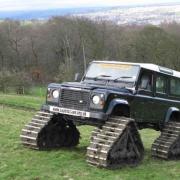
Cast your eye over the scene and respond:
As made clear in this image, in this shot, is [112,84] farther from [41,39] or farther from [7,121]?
[41,39]

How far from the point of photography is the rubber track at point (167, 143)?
13500mm

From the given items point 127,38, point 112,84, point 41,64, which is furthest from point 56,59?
point 112,84

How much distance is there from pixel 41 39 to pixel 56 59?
6.18m

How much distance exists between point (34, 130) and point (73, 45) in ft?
236

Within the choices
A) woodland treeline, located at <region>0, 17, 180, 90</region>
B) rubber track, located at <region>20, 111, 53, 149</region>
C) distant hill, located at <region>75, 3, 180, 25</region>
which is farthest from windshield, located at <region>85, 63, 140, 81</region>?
distant hill, located at <region>75, 3, 180, 25</region>

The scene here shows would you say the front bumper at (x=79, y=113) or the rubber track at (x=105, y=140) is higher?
the front bumper at (x=79, y=113)

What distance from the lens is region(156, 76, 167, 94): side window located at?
1431 centimetres

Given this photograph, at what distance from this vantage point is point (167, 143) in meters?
13.6

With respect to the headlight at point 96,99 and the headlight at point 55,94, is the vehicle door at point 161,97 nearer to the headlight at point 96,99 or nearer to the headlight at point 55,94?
the headlight at point 96,99

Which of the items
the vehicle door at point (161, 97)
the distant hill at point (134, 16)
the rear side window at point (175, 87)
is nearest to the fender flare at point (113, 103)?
the vehicle door at point (161, 97)

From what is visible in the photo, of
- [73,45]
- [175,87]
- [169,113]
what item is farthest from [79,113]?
[73,45]

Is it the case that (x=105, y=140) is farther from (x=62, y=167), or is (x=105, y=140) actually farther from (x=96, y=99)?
(x=62, y=167)

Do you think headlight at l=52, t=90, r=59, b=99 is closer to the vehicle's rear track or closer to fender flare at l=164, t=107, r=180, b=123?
the vehicle's rear track

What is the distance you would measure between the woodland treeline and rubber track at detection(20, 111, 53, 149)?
5050 cm
